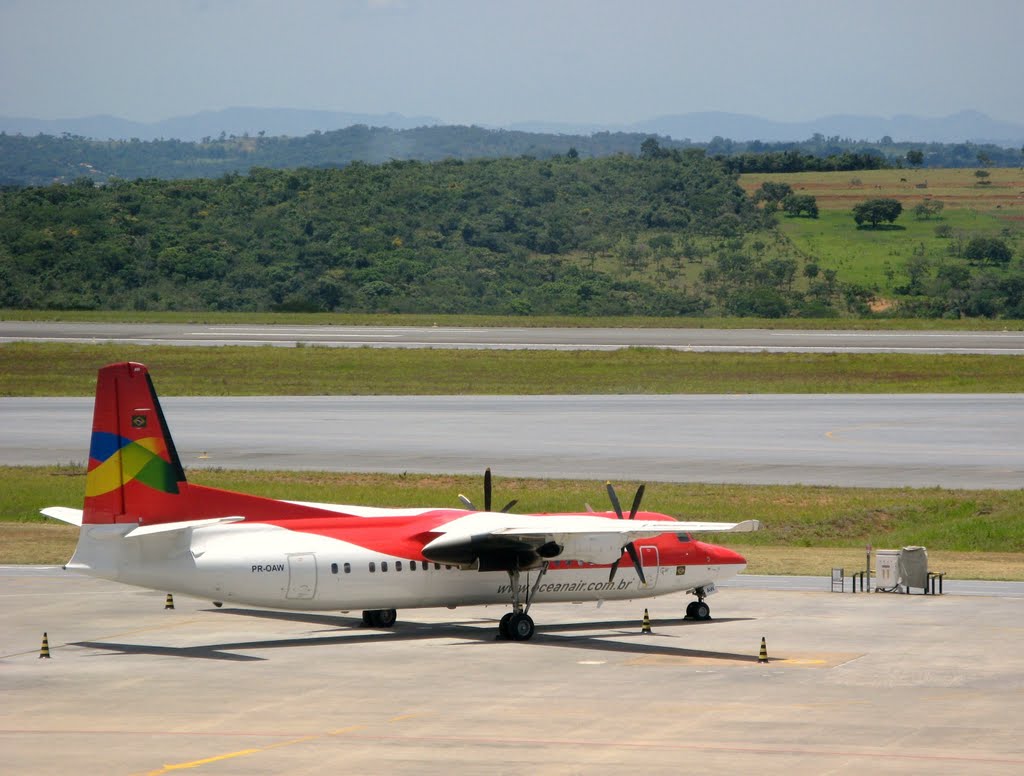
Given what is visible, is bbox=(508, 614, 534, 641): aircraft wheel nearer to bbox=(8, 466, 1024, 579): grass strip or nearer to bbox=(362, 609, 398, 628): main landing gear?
bbox=(362, 609, 398, 628): main landing gear

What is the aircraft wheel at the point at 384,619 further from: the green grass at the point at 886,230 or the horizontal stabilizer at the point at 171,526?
the green grass at the point at 886,230

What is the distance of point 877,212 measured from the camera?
17450cm

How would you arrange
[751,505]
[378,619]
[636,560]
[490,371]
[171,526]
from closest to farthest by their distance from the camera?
[171,526], [636,560], [378,619], [751,505], [490,371]

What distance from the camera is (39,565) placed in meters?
44.2

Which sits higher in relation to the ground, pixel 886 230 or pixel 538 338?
pixel 886 230

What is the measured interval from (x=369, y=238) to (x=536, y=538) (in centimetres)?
13646

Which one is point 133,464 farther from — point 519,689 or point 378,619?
point 519,689

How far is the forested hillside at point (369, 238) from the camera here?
158125 mm

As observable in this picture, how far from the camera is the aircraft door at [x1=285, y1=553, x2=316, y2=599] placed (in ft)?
101

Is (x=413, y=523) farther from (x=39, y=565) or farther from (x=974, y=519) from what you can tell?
(x=974, y=519)

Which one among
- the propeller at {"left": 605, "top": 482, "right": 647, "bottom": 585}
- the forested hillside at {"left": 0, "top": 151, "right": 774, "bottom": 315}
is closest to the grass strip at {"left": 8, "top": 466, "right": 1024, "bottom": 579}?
the propeller at {"left": 605, "top": 482, "right": 647, "bottom": 585}

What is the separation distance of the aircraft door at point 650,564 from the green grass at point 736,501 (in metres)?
14.7

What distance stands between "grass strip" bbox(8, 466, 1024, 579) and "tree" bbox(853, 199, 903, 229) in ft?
411

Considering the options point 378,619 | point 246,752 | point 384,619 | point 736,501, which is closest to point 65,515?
point 378,619
